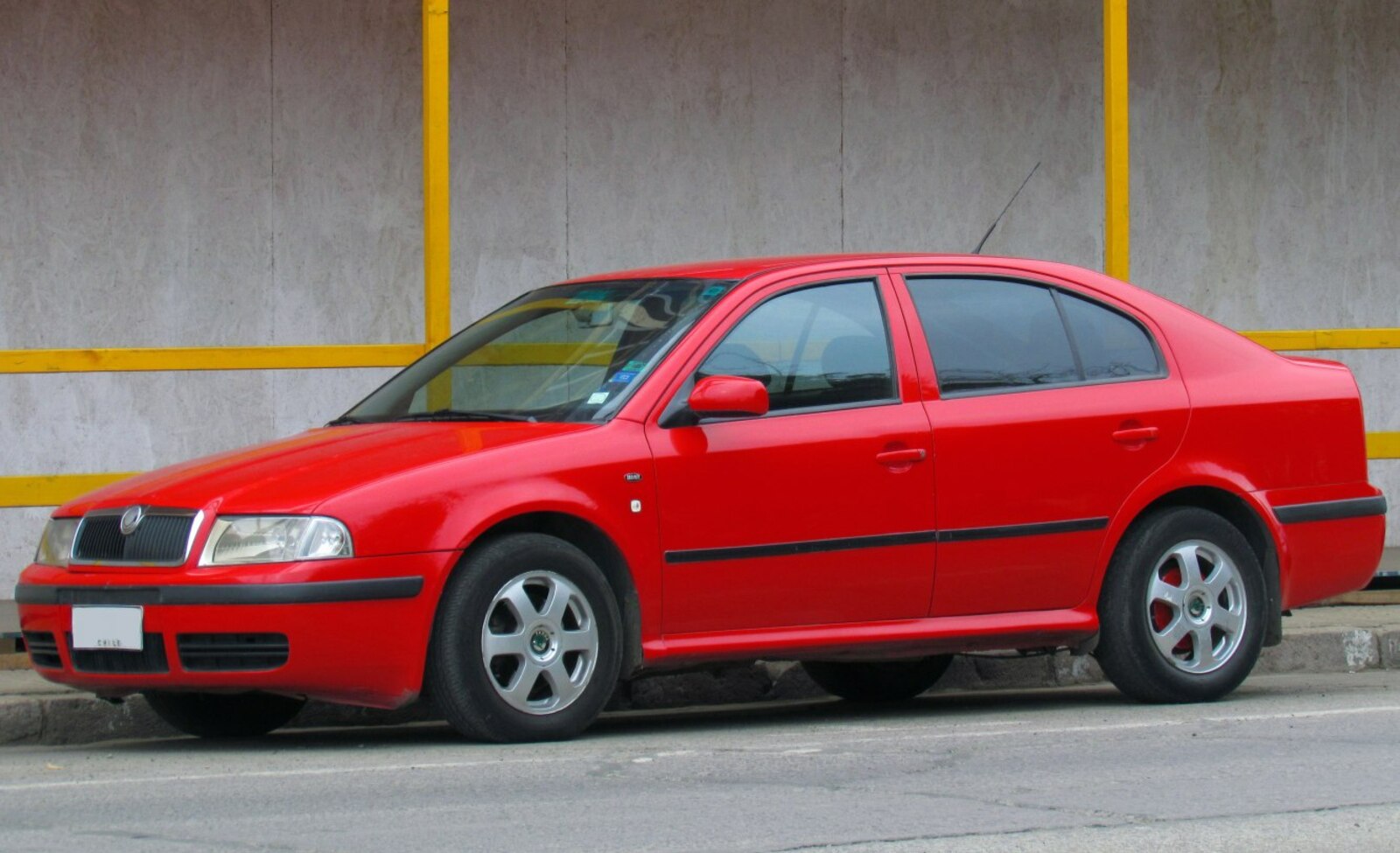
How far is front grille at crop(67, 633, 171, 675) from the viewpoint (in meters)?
6.57

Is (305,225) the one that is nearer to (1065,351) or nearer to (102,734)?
(102,734)

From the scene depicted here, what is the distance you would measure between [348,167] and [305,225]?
1.28 feet

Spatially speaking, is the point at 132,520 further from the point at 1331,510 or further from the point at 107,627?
the point at 1331,510

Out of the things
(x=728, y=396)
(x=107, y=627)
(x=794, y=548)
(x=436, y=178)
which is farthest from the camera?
(x=436, y=178)

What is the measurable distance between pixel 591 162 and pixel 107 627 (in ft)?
21.0

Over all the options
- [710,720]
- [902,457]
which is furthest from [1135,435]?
[710,720]

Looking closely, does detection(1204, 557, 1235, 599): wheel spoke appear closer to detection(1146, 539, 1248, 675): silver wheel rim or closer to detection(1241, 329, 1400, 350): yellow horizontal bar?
detection(1146, 539, 1248, 675): silver wheel rim

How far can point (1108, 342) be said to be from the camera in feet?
26.2

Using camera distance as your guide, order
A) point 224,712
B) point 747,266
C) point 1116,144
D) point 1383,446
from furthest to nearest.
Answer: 1. point 1383,446
2. point 1116,144
3. point 747,266
4. point 224,712

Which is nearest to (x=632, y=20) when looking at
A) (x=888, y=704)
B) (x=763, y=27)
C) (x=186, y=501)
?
(x=763, y=27)

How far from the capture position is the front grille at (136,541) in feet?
21.6

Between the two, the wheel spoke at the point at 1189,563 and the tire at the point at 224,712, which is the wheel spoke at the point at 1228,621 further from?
the tire at the point at 224,712

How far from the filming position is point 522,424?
7.07 meters

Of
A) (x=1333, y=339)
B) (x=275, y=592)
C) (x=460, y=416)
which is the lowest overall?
(x=275, y=592)
